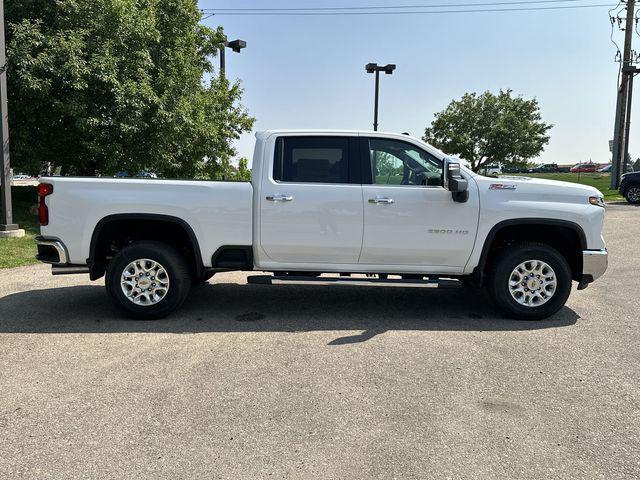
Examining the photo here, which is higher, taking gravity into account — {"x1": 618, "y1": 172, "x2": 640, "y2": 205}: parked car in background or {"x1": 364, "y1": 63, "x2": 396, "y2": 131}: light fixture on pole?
{"x1": 364, "y1": 63, "x2": 396, "y2": 131}: light fixture on pole

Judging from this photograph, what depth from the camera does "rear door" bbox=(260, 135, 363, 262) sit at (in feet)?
18.1

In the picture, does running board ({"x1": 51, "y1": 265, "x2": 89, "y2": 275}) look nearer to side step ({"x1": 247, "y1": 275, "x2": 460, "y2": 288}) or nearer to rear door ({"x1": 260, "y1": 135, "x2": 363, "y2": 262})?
side step ({"x1": 247, "y1": 275, "x2": 460, "y2": 288})

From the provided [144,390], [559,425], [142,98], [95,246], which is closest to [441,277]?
[559,425]

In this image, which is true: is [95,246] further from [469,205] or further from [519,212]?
[519,212]

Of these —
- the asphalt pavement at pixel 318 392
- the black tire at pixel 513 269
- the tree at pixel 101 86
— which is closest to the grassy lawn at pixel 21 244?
the tree at pixel 101 86

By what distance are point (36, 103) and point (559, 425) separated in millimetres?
12066

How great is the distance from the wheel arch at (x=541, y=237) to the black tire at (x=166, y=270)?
3.21m

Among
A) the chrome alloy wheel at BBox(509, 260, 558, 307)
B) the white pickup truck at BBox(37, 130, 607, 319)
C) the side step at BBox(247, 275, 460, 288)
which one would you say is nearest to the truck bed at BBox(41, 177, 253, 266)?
the white pickup truck at BBox(37, 130, 607, 319)

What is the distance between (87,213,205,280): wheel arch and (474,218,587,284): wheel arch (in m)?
3.08

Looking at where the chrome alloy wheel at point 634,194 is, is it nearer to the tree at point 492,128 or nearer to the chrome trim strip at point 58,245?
the tree at point 492,128

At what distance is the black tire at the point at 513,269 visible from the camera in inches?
221

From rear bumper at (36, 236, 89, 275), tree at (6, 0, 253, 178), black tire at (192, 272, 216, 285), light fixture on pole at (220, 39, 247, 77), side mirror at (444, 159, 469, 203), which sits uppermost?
light fixture on pole at (220, 39, 247, 77)

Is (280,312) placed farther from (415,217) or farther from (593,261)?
(593,261)

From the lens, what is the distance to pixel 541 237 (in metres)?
5.95
